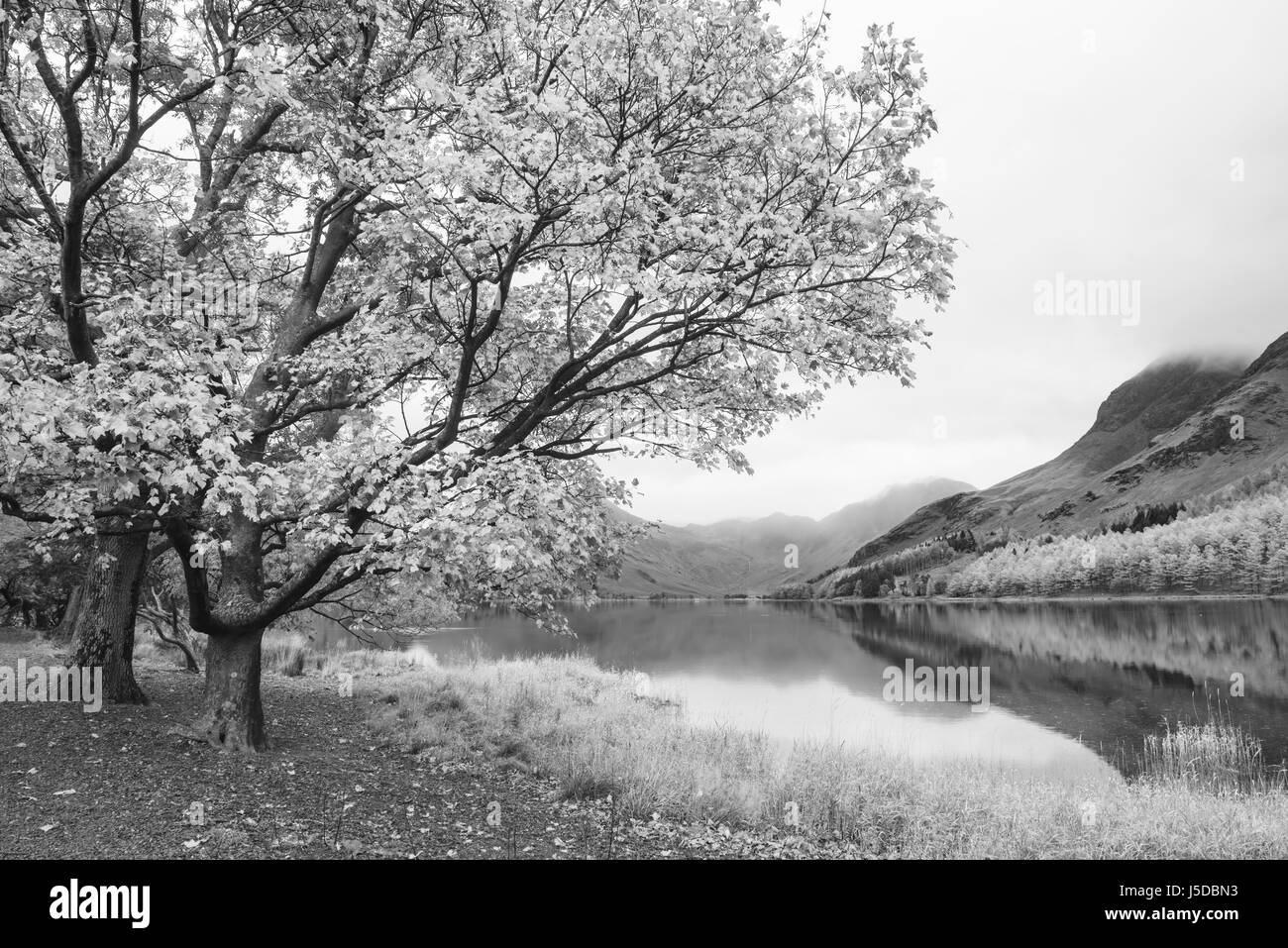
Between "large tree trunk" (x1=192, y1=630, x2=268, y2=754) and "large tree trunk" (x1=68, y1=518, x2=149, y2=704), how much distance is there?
3.25 m

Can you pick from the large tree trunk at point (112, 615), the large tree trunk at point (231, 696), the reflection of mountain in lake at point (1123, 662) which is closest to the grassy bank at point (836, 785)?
the large tree trunk at point (231, 696)

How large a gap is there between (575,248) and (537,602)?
5666mm

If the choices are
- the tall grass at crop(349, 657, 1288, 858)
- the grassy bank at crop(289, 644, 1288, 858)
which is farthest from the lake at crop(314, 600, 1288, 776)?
the tall grass at crop(349, 657, 1288, 858)

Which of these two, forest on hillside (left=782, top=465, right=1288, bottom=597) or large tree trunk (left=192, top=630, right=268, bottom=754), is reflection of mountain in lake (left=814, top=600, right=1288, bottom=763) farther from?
large tree trunk (left=192, top=630, right=268, bottom=754)

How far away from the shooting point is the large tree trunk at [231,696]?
11953 millimetres

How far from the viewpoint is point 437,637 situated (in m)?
66.8

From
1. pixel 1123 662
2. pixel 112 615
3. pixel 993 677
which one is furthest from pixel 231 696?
pixel 1123 662

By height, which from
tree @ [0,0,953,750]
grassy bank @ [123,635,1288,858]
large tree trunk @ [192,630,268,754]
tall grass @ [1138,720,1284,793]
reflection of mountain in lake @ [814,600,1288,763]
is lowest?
reflection of mountain in lake @ [814,600,1288,763]

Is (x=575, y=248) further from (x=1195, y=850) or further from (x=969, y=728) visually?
(x=969, y=728)

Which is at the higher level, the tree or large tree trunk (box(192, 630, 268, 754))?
the tree

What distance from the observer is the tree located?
311 inches

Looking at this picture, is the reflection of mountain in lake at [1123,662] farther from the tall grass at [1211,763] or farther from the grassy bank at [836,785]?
the grassy bank at [836,785]
